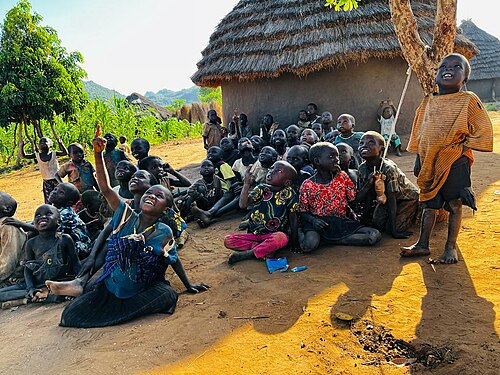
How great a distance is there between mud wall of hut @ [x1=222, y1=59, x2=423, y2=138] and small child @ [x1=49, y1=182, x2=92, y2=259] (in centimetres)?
551

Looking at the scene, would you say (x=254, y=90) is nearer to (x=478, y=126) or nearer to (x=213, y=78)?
(x=213, y=78)

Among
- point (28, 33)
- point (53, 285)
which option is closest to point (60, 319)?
point (53, 285)

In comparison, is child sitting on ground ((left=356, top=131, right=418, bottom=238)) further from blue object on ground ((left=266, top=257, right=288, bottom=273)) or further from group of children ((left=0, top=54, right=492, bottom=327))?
blue object on ground ((left=266, top=257, right=288, bottom=273))

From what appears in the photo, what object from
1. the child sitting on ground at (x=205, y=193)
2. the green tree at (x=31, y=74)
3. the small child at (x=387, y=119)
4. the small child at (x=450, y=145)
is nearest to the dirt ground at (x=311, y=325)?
the small child at (x=450, y=145)

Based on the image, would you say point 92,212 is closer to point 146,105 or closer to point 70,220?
point 70,220

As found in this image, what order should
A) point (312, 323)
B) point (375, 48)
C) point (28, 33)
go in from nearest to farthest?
point (312, 323)
point (375, 48)
point (28, 33)

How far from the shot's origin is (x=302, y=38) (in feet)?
27.9

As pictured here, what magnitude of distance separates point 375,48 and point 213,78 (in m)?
3.70

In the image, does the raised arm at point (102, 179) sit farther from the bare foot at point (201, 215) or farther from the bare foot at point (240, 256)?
the bare foot at point (201, 215)

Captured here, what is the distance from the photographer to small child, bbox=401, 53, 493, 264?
298 centimetres

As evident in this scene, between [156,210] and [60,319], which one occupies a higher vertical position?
[156,210]

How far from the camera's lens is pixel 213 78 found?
959 cm

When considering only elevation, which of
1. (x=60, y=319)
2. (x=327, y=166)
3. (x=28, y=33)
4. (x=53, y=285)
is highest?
(x=28, y=33)

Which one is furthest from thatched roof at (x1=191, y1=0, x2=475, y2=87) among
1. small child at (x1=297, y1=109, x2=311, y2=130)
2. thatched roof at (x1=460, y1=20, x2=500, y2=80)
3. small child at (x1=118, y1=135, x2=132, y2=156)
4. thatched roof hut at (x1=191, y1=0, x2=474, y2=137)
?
thatched roof at (x1=460, y1=20, x2=500, y2=80)
